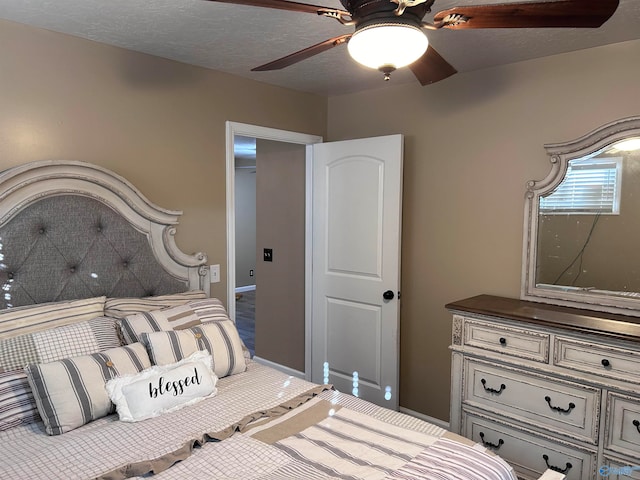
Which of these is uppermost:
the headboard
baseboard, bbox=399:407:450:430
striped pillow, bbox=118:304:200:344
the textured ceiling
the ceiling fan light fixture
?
the textured ceiling

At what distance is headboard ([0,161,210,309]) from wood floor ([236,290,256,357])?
6.58ft

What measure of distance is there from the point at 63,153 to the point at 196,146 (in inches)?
29.9

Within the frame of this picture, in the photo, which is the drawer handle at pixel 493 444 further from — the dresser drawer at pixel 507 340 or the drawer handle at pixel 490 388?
the dresser drawer at pixel 507 340

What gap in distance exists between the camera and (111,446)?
4.96 ft

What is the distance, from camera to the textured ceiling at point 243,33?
1.92 meters

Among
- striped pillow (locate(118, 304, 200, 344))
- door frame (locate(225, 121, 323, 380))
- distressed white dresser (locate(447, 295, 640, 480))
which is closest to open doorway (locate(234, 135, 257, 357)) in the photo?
door frame (locate(225, 121, 323, 380))

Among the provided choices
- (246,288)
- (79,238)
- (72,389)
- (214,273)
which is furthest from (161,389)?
(246,288)

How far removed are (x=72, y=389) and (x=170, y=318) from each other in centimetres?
55

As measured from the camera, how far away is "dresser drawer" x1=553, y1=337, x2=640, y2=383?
6.40 ft

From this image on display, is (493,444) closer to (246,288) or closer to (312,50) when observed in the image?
(312,50)

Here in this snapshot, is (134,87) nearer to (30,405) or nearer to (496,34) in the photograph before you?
(30,405)

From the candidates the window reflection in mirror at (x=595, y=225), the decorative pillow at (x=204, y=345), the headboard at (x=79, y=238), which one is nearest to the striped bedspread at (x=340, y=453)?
the decorative pillow at (x=204, y=345)

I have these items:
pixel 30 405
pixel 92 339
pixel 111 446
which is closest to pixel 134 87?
pixel 92 339

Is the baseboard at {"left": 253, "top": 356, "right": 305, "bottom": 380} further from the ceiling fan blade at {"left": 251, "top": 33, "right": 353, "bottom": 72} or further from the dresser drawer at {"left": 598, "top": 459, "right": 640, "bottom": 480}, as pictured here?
the ceiling fan blade at {"left": 251, "top": 33, "right": 353, "bottom": 72}
